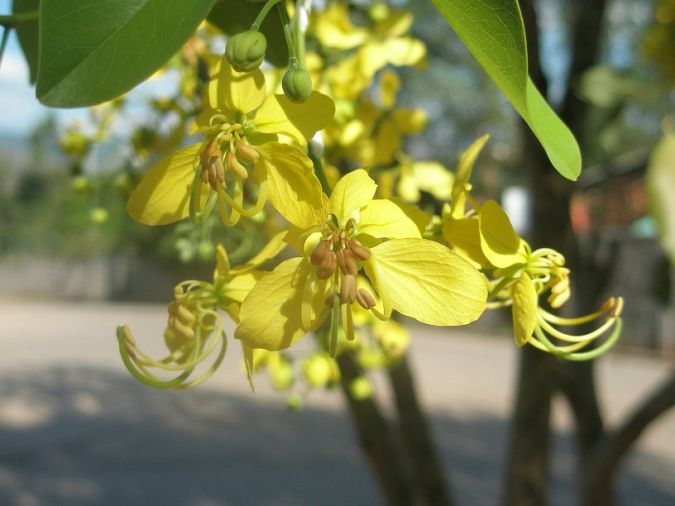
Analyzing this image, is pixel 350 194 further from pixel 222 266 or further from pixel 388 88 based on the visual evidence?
pixel 388 88

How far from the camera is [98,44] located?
23 centimetres

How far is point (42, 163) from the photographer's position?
468 inches

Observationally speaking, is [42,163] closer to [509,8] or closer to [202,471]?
[202,471]

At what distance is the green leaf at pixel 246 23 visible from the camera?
Result: 307 mm

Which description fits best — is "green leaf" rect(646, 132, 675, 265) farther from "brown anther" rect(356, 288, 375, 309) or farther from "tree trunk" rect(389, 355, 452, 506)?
"tree trunk" rect(389, 355, 452, 506)

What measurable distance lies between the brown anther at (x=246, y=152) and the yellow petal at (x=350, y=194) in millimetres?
26

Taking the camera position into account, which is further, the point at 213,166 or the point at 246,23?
the point at 246,23

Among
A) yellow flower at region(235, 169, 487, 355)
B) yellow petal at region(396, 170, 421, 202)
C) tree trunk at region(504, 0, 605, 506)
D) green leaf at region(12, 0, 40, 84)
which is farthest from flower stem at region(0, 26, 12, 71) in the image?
tree trunk at region(504, 0, 605, 506)

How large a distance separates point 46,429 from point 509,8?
365cm

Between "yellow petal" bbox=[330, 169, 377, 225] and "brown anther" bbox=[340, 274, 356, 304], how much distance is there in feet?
0.07

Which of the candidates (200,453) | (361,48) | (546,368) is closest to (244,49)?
(361,48)

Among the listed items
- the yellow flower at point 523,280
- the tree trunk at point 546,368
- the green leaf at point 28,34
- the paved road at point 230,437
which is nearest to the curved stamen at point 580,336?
the yellow flower at point 523,280

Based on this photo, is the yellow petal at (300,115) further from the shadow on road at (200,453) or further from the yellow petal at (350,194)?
the shadow on road at (200,453)

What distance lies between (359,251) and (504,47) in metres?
0.07
